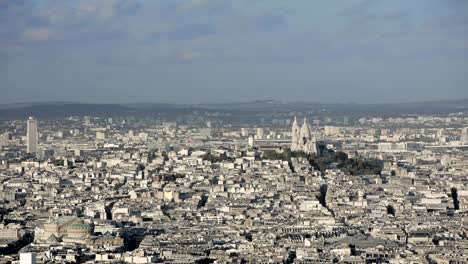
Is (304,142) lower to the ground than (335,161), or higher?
higher

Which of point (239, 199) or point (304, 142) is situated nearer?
point (239, 199)

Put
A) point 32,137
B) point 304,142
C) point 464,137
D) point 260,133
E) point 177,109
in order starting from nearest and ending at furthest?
A: 1. point 304,142
2. point 464,137
3. point 32,137
4. point 260,133
5. point 177,109

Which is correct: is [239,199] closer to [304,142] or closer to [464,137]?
[304,142]

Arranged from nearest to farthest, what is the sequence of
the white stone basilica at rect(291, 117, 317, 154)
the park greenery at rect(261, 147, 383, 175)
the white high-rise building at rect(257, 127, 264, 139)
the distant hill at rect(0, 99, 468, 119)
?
the park greenery at rect(261, 147, 383, 175) → the white stone basilica at rect(291, 117, 317, 154) → the white high-rise building at rect(257, 127, 264, 139) → the distant hill at rect(0, 99, 468, 119)

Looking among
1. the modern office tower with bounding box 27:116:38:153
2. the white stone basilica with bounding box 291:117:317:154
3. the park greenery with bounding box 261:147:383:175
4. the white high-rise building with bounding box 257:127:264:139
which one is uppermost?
the white stone basilica with bounding box 291:117:317:154

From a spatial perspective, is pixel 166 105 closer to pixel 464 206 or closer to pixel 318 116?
pixel 318 116

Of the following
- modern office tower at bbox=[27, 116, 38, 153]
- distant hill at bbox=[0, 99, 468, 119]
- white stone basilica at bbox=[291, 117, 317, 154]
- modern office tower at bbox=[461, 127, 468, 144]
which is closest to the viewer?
white stone basilica at bbox=[291, 117, 317, 154]

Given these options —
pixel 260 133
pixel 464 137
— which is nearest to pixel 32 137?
pixel 260 133

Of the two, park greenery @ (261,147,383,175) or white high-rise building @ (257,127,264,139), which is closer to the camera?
park greenery @ (261,147,383,175)

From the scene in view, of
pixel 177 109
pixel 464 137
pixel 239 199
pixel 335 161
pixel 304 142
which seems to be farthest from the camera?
pixel 177 109

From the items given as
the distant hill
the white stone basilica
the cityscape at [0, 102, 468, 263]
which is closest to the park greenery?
the cityscape at [0, 102, 468, 263]

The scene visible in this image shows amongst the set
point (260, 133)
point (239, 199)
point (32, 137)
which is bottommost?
point (260, 133)

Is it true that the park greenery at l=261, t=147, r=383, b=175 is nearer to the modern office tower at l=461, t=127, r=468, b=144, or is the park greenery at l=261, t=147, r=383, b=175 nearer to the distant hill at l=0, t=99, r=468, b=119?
the modern office tower at l=461, t=127, r=468, b=144
